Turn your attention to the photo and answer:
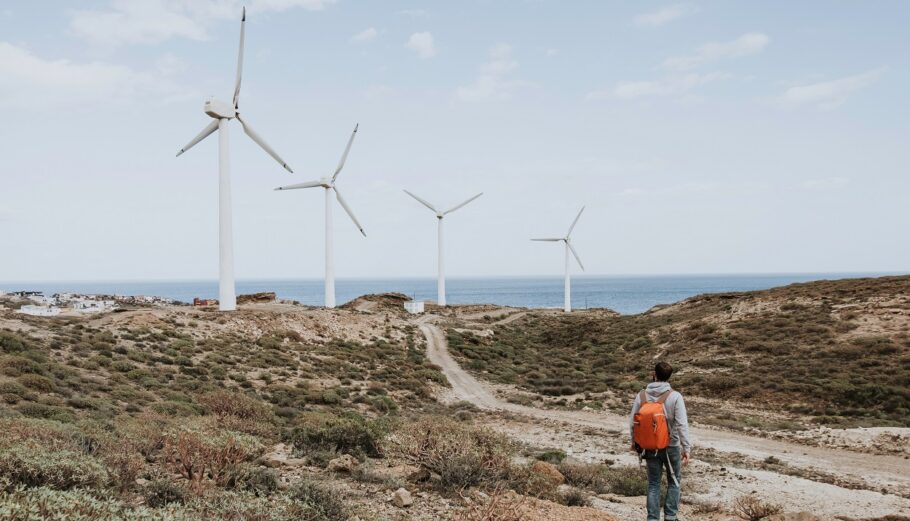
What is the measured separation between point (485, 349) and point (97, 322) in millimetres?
31524

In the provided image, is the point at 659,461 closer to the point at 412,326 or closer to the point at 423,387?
the point at 423,387

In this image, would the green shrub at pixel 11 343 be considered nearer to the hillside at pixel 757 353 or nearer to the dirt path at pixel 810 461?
the dirt path at pixel 810 461

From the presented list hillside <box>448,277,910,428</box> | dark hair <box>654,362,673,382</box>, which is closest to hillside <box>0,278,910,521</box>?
hillside <box>448,277,910,428</box>

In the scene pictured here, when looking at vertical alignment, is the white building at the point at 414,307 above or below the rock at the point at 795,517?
below

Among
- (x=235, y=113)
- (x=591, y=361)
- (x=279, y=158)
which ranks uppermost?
(x=235, y=113)

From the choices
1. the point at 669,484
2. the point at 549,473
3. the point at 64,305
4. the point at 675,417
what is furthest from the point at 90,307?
the point at 675,417

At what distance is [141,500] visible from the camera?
8820 millimetres

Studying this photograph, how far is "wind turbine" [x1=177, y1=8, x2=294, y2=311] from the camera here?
43.7 metres

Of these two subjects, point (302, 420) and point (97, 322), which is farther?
point (97, 322)

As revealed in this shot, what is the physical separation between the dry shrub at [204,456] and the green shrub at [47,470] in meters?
1.55

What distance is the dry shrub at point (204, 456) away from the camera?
10134 millimetres

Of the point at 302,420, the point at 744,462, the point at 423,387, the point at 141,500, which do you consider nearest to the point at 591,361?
the point at 423,387

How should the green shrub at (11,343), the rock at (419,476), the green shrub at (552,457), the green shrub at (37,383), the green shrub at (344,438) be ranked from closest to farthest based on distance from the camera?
1. the rock at (419,476)
2. the green shrub at (344,438)
3. the green shrub at (552,457)
4. the green shrub at (37,383)
5. the green shrub at (11,343)

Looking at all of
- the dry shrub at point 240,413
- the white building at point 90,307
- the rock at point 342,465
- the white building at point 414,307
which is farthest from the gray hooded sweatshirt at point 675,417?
the white building at point 414,307
